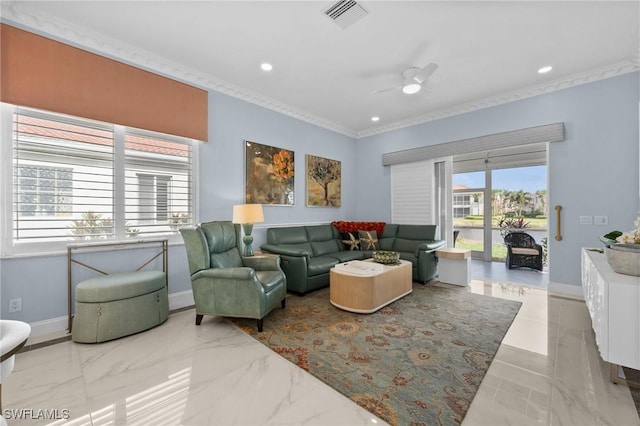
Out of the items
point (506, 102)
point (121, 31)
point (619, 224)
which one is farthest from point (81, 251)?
point (619, 224)

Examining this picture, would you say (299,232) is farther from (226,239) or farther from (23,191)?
(23,191)

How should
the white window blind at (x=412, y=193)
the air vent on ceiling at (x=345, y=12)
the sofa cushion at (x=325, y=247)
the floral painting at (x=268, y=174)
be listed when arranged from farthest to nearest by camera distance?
the white window blind at (x=412, y=193), the sofa cushion at (x=325, y=247), the floral painting at (x=268, y=174), the air vent on ceiling at (x=345, y=12)

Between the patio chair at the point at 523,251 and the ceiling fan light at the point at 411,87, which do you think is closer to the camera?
the ceiling fan light at the point at 411,87

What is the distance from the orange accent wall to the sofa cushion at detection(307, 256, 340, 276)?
2.27 m

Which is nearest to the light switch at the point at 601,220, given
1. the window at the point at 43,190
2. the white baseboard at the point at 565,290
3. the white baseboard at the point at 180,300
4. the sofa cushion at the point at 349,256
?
the white baseboard at the point at 565,290

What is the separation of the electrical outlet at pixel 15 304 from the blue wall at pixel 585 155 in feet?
20.3

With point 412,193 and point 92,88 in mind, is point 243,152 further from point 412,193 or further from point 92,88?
point 412,193

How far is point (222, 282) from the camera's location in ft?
8.78

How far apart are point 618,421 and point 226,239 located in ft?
11.2

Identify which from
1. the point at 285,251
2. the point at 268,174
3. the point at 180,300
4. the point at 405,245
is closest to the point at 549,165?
the point at 405,245

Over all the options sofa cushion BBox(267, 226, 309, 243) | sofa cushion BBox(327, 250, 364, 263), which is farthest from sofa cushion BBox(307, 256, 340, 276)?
sofa cushion BBox(267, 226, 309, 243)

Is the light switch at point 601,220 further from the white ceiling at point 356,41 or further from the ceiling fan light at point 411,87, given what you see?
the ceiling fan light at point 411,87

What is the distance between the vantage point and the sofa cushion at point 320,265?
3729 millimetres

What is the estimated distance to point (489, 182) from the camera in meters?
6.09
